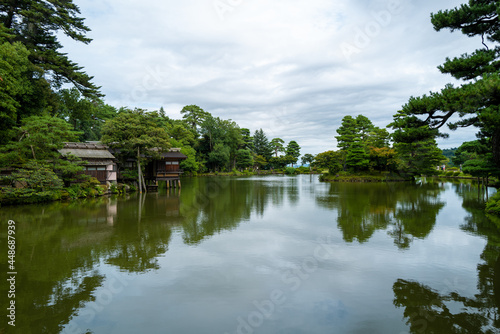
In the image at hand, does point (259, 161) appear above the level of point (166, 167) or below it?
above

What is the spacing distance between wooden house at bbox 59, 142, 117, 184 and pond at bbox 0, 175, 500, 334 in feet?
30.8

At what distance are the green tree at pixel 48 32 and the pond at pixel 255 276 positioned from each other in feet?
37.8

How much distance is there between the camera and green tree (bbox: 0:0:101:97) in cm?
1678

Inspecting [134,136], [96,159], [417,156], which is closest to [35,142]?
[96,159]

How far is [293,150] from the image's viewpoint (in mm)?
65062

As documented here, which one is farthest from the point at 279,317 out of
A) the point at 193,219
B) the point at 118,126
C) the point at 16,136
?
the point at 118,126

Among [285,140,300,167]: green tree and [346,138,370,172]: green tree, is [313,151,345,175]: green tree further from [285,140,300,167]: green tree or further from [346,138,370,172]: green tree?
[285,140,300,167]: green tree

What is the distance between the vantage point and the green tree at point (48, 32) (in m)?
16.8

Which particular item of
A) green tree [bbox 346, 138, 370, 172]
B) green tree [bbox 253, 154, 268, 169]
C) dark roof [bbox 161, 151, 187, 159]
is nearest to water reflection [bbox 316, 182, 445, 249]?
dark roof [bbox 161, 151, 187, 159]

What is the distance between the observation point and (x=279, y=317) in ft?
14.1

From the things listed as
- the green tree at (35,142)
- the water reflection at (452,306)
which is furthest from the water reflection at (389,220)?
the green tree at (35,142)

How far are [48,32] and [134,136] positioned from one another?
8568mm

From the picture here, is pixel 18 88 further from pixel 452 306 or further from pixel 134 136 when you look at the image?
pixel 452 306

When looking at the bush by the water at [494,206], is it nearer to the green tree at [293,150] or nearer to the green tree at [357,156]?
the green tree at [357,156]
